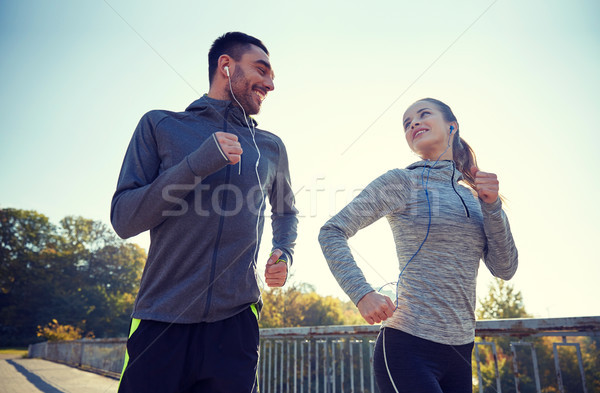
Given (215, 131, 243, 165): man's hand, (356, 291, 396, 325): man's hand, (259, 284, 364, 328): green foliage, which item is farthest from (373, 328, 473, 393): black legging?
(259, 284, 364, 328): green foliage

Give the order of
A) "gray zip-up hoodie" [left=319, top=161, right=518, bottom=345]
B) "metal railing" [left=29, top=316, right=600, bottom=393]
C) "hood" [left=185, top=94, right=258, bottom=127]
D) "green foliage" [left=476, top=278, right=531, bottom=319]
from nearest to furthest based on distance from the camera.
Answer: "gray zip-up hoodie" [left=319, top=161, right=518, bottom=345]
"hood" [left=185, top=94, right=258, bottom=127]
"metal railing" [left=29, top=316, right=600, bottom=393]
"green foliage" [left=476, top=278, right=531, bottom=319]

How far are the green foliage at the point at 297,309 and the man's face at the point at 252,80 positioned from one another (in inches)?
419

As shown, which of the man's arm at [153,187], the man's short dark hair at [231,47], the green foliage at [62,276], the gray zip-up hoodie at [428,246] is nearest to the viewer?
the man's arm at [153,187]

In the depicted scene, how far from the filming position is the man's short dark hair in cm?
217

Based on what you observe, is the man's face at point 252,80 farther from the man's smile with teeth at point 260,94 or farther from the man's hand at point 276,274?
the man's hand at point 276,274

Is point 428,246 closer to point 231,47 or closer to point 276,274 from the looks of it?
point 276,274

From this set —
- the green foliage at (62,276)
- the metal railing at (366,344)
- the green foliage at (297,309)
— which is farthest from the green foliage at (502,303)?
the green foliage at (62,276)

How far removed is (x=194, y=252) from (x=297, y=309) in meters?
14.0

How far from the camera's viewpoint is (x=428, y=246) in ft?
5.24

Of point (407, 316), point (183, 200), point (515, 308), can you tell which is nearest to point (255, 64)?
point (183, 200)

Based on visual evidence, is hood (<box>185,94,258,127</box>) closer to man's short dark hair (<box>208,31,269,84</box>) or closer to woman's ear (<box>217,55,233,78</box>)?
woman's ear (<box>217,55,233,78</box>)

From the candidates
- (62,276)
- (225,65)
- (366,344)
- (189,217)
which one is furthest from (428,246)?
(62,276)

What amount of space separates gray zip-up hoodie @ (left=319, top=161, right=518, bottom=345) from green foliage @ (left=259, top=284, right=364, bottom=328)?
10841 mm

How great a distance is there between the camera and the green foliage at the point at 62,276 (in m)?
41.2
